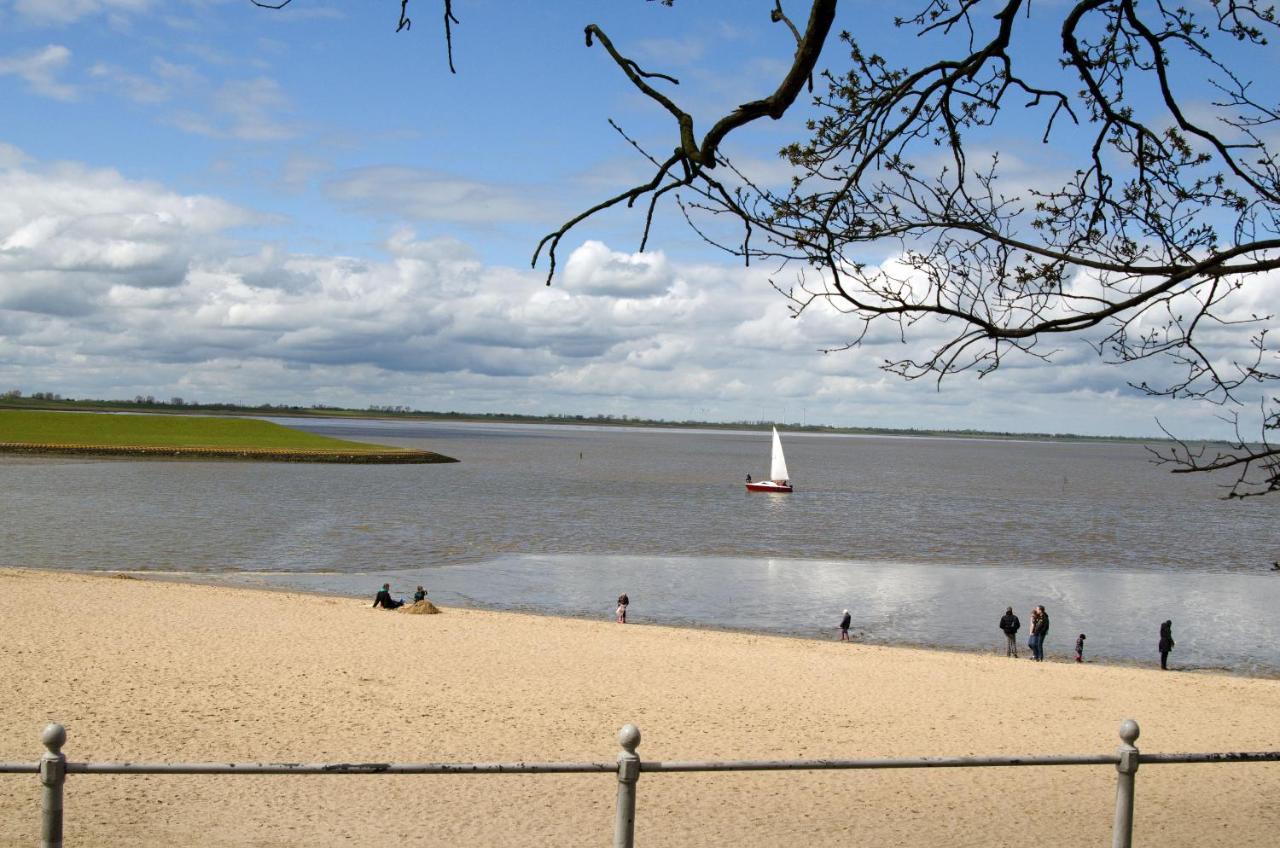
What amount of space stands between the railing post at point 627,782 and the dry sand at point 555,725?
5780mm

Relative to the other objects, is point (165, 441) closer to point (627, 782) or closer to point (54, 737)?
point (54, 737)

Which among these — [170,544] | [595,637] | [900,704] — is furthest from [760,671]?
[170,544]

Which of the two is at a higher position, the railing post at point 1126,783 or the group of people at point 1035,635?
the railing post at point 1126,783

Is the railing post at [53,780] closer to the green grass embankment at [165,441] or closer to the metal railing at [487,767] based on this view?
the metal railing at [487,767]

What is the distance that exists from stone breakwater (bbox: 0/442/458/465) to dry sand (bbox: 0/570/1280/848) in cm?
8756

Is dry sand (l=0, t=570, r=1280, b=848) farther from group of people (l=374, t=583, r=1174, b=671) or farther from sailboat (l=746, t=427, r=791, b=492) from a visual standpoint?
sailboat (l=746, t=427, r=791, b=492)

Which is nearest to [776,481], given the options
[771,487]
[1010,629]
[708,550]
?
[771,487]

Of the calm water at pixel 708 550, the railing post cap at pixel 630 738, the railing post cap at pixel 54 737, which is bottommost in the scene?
the calm water at pixel 708 550

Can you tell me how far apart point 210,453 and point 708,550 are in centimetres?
7842

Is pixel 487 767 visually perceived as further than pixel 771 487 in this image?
No

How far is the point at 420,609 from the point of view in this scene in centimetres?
2842

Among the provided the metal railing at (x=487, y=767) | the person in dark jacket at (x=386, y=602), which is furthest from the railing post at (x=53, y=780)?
the person in dark jacket at (x=386, y=602)

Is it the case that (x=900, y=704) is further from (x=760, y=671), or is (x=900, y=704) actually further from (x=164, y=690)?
(x=164, y=690)

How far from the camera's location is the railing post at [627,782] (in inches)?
213
